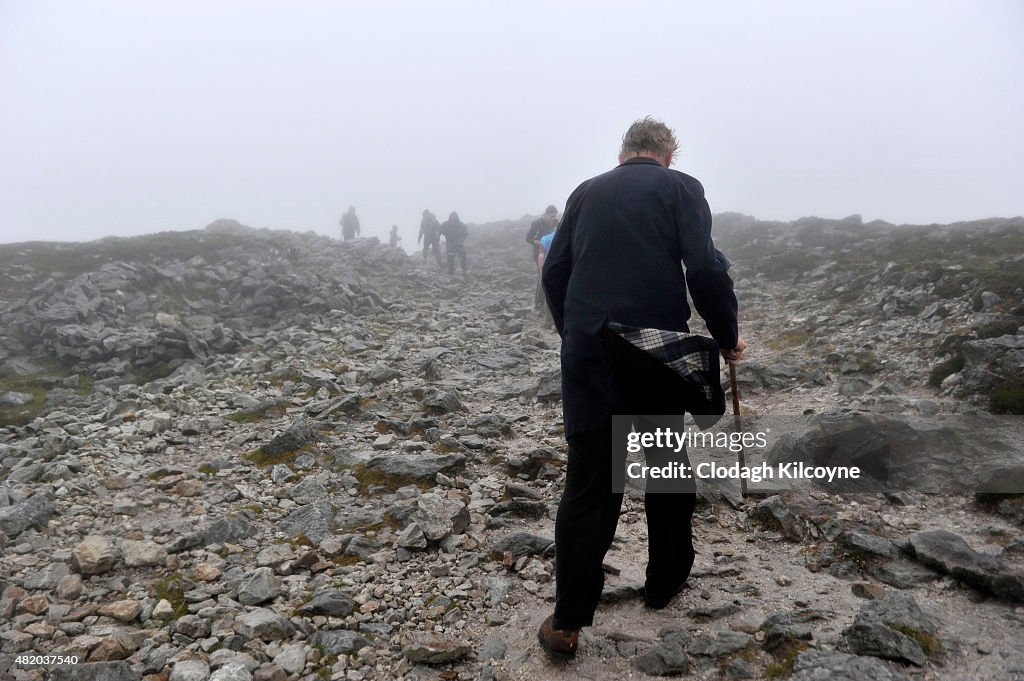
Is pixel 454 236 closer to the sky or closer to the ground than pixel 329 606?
closer to the sky

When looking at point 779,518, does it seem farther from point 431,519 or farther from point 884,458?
point 431,519

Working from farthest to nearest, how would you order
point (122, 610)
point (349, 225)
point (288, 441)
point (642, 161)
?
1. point (349, 225)
2. point (288, 441)
3. point (122, 610)
4. point (642, 161)

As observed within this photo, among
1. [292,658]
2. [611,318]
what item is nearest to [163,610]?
[292,658]

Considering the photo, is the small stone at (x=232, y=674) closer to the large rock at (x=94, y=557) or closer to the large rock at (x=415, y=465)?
the large rock at (x=94, y=557)

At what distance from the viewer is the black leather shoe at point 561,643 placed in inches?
145

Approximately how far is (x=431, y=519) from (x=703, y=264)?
3580mm

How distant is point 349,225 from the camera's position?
147 ft

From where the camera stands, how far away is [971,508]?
5480 mm

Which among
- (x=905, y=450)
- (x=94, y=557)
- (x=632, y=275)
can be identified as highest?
(x=632, y=275)

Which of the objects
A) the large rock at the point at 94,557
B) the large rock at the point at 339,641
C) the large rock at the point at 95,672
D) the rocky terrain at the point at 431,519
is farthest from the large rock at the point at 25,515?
the large rock at the point at 339,641

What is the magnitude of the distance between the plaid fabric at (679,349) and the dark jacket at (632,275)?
0.09m

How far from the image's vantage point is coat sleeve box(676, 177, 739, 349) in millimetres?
3824

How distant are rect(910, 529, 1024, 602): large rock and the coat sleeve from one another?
7.86 feet
